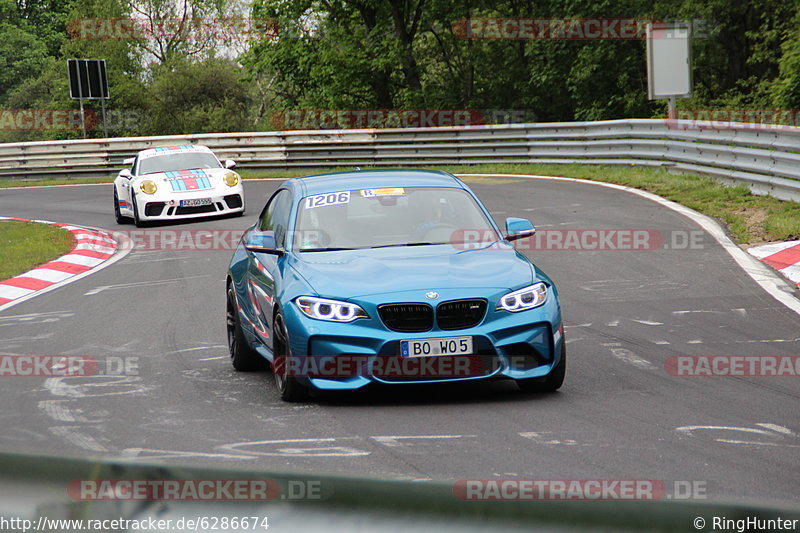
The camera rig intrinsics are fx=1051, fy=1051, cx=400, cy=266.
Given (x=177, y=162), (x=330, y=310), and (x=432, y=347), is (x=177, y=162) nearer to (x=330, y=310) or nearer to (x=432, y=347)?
(x=330, y=310)

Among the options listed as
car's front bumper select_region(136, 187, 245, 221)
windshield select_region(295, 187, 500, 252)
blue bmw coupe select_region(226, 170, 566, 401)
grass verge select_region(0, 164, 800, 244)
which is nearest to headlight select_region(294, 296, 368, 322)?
blue bmw coupe select_region(226, 170, 566, 401)

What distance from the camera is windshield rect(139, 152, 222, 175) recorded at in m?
19.6

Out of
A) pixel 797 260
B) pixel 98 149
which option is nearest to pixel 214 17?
pixel 98 149

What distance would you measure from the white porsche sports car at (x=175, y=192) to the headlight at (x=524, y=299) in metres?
13.0

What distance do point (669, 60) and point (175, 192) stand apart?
10.8m

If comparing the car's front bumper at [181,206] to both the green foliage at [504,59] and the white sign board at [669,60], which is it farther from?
the green foliage at [504,59]

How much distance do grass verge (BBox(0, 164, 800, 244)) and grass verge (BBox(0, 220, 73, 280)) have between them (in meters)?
9.35

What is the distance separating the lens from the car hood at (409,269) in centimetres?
624

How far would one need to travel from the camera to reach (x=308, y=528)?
3.36 ft

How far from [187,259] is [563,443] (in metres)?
9.92

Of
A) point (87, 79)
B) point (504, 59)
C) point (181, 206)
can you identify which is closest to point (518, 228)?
point (181, 206)

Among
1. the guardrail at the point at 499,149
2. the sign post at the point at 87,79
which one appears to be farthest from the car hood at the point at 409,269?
the sign post at the point at 87,79

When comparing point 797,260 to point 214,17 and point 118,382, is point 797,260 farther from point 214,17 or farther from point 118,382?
point 214,17

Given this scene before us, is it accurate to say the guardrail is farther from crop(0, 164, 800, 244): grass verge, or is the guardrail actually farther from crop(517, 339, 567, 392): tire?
crop(517, 339, 567, 392): tire
